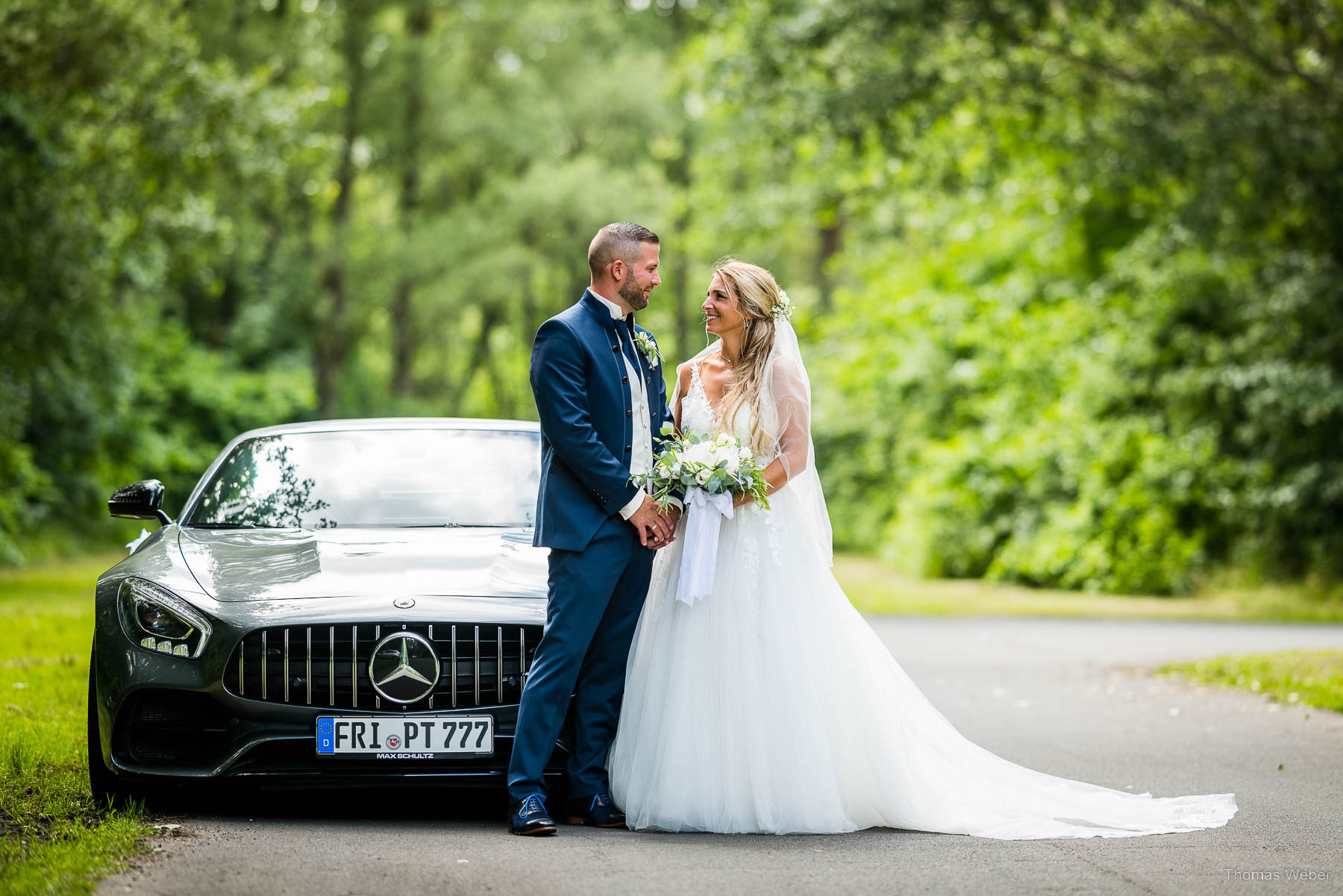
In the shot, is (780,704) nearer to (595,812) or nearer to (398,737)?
(595,812)

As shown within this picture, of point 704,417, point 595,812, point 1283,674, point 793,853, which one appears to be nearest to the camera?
point 793,853

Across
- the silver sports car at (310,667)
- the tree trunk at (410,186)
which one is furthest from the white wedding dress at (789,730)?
the tree trunk at (410,186)

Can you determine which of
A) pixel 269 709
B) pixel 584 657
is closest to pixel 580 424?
pixel 584 657

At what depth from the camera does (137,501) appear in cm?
639

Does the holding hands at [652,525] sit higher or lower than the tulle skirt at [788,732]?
higher

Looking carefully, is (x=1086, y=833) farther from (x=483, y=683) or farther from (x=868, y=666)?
(x=483, y=683)

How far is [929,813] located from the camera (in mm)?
5590

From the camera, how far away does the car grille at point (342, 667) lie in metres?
5.31

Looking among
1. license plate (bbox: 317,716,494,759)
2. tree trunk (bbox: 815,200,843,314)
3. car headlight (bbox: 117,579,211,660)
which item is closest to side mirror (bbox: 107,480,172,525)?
car headlight (bbox: 117,579,211,660)

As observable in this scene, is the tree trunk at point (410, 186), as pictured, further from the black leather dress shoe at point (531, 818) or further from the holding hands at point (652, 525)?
the black leather dress shoe at point (531, 818)

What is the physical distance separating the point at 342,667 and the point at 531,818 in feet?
2.86

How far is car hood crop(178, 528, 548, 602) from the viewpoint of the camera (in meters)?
5.55

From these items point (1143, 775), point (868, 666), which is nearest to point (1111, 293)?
point (1143, 775)

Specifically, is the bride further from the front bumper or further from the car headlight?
the car headlight
